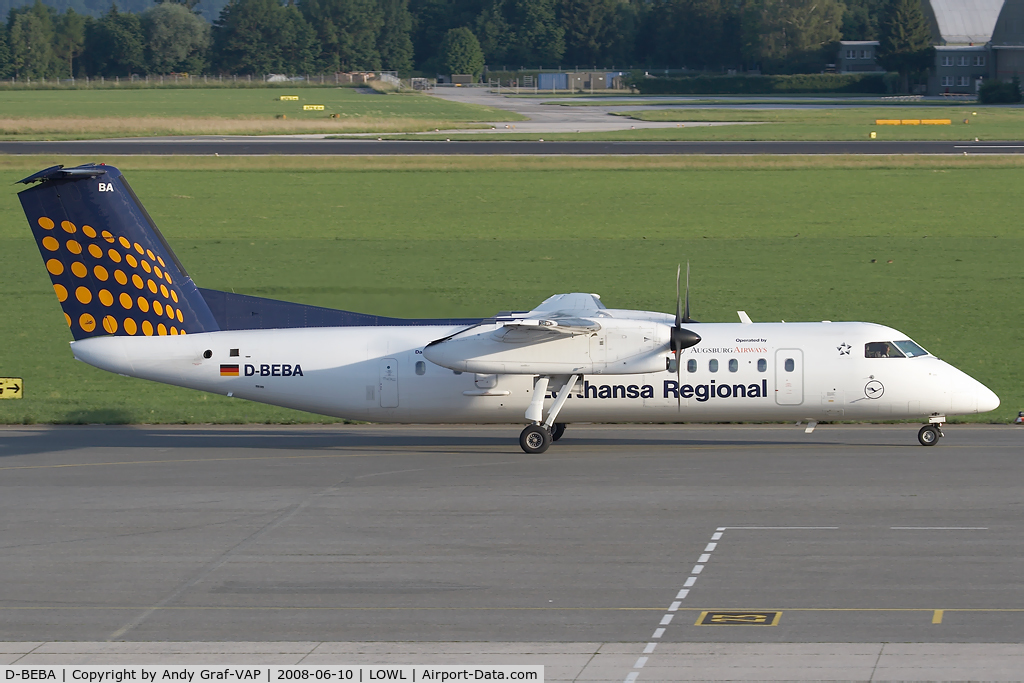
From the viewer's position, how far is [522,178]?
251ft

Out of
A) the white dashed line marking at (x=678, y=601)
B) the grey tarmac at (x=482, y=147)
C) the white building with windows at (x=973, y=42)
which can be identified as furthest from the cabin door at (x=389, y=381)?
the white building with windows at (x=973, y=42)

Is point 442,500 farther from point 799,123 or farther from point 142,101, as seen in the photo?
point 142,101

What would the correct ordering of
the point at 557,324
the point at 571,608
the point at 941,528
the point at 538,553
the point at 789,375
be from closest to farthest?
the point at 571,608 < the point at 538,553 < the point at 941,528 < the point at 557,324 < the point at 789,375

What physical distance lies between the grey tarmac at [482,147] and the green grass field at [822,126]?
485 centimetres

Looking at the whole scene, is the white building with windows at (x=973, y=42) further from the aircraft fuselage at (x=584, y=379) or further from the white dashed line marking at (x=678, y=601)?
the white dashed line marking at (x=678, y=601)

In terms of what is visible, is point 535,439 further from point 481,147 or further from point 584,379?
point 481,147

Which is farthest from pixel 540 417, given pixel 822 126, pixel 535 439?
pixel 822 126

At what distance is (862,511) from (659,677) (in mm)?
8680

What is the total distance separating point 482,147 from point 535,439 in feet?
225

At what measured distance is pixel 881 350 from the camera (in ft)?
89.7

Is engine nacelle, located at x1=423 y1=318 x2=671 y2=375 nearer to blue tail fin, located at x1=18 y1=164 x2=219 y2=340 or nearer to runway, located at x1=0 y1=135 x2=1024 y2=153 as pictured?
blue tail fin, located at x1=18 y1=164 x2=219 y2=340

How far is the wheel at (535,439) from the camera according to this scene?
27219 millimetres

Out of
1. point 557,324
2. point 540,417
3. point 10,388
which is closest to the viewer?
point 557,324

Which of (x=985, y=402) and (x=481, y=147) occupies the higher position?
(x=481, y=147)
